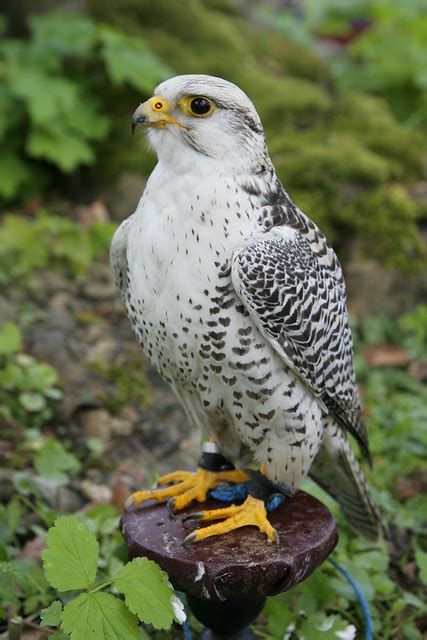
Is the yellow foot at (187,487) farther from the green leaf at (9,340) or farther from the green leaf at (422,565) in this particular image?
the green leaf at (9,340)

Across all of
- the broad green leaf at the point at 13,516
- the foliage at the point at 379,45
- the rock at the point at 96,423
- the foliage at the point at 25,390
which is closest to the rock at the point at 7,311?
the foliage at the point at 25,390

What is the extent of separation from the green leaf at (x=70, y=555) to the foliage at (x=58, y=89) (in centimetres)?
409

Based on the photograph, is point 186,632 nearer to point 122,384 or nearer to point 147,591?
point 147,591

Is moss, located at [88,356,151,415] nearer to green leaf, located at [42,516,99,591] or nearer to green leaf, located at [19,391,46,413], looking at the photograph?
green leaf, located at [19,391,46,413]

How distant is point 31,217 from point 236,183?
4092mm

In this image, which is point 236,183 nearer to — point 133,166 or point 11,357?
point 11,357

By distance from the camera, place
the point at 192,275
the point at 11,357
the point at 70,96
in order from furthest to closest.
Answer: the point at 70,96 → the point at 11,357 → the point at 192,275

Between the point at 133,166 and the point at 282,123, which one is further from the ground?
the point at 282,123

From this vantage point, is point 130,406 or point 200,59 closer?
point 130,406

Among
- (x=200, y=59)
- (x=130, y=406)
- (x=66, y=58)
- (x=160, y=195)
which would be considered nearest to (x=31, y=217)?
(x=66, y=58)

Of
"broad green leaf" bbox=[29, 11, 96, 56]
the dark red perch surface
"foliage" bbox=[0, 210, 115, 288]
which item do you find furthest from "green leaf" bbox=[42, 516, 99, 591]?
"broad green leaf" bbox=[29, 11, 96, 56]

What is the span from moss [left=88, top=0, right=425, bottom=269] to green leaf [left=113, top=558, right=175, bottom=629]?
149 inches

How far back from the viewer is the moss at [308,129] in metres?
6.13

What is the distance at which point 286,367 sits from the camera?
2.83 metres
